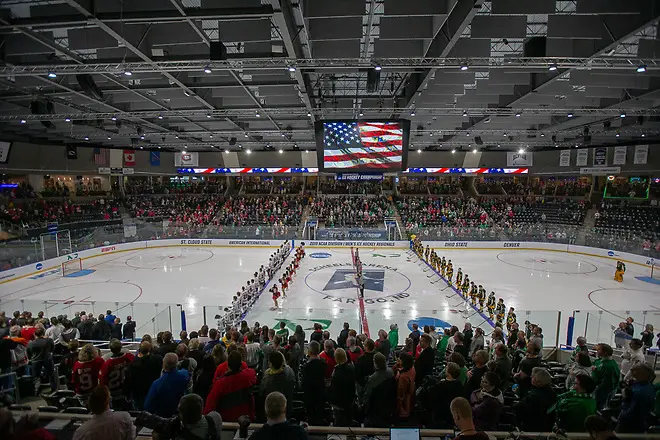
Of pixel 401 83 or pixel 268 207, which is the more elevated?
pixel 401 83

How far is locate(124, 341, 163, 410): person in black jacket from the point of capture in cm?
404

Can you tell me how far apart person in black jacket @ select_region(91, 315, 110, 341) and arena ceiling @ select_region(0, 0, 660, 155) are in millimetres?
6972

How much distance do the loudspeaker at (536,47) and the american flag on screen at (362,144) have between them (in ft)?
18.7

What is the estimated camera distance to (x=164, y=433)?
250cm

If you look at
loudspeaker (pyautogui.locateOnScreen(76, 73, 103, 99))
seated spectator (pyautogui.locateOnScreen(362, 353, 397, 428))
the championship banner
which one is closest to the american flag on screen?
loudspeaker (pyautogui.locateOnScreen(76, 73, 103, 99))

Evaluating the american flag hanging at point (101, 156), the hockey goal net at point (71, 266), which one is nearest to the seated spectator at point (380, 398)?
the hockey goal net at point (71, 266)

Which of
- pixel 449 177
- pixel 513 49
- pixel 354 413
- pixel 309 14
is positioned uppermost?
pixel 513 49

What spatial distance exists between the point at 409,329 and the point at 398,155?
7.94 meters

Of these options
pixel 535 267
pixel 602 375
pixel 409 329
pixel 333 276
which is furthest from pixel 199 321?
pixel 535 267

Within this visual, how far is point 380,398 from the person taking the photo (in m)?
3.69

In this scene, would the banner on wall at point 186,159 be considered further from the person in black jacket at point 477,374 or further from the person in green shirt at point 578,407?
the person in green shirt at point 578,407

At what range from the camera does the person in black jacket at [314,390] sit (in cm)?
391

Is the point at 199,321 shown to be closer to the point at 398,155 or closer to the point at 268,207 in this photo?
the point at 398,155

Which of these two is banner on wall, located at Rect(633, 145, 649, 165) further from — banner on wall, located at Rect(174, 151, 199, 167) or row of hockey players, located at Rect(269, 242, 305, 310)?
banner on wall, located at Rect(174, 151, 199, 167)
